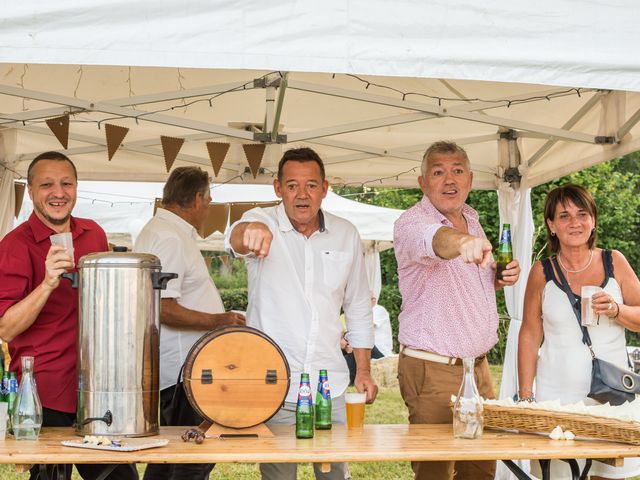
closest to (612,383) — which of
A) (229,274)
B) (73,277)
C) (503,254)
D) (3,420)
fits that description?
(503,254)

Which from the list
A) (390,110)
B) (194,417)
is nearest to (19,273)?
(194,417)

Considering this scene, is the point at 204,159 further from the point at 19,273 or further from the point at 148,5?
the point at 148,5

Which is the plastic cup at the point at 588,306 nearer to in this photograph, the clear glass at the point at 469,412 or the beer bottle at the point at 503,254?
the beer bottle at the point at 503,254

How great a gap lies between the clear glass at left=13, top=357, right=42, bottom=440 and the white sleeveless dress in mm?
1971

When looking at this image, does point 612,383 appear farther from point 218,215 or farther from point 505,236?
point 218,215

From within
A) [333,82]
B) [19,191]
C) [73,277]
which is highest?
[333,82]

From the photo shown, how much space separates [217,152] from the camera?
5820 mm

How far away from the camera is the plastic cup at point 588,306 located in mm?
3328

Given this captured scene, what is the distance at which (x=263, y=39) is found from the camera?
2418 millimetres

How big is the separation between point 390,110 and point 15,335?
11.4ft

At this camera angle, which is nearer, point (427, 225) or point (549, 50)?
point (549, 50)

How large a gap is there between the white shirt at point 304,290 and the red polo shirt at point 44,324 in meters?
0.68

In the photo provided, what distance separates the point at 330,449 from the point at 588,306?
1.32 meters

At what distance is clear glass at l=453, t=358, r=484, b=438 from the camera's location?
2812mm
